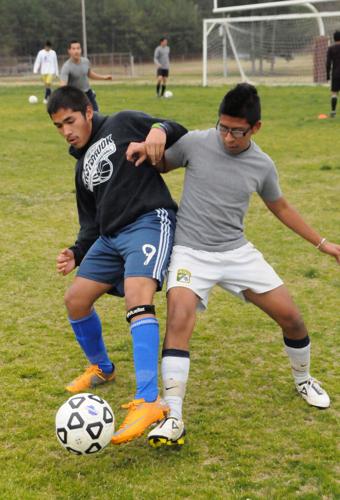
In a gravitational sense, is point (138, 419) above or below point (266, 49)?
below

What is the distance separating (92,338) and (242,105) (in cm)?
150

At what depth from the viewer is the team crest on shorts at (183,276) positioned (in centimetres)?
345

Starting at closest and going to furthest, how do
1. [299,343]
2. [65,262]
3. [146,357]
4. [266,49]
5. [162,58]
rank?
[146,357]
[299,343]
[65,262]
[162,58]
[266,49]

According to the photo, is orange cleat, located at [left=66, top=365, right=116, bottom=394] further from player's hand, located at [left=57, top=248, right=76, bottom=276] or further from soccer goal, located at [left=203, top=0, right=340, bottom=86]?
soccer goal, located at [left=203, top=0, right=340, bottom=86]

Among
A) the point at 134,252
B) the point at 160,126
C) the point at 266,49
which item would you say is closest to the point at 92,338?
the point at 134,252

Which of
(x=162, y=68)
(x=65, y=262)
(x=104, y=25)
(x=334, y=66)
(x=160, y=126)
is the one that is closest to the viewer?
(x=160, y=126)

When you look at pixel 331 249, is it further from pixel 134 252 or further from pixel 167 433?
pixel 167 433

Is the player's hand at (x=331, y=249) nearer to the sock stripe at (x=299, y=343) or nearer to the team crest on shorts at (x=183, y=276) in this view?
the sock stripe at (x=299, y=343)

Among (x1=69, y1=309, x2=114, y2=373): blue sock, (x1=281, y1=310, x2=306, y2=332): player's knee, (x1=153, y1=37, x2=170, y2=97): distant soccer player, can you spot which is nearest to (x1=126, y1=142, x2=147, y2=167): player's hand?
(x1=69, y1=309, x2=114, y2=373): blue sock

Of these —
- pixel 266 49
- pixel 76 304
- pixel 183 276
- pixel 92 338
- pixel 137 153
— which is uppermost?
pixel 266 49

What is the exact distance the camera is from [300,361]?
377 cm

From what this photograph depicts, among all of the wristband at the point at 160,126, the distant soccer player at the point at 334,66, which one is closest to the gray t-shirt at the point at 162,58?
the distant soccer player at the point at 334,66

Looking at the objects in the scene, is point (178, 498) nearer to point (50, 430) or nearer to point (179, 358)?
point (179, 358)

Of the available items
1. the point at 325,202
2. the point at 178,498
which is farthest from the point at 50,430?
the point at 325,202
